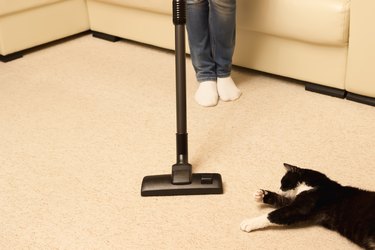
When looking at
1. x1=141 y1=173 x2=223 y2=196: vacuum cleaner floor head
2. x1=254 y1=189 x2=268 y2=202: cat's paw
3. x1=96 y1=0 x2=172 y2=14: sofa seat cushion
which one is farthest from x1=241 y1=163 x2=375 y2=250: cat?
x1=96 y1=0 x2=172 y2=14: sofa seat cushion

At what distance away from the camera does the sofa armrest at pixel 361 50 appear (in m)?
1.64

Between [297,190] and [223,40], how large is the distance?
0.74m

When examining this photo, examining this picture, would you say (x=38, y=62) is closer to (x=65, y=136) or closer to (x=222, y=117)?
(x=65, y=136)

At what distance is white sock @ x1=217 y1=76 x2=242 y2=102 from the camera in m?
1.89

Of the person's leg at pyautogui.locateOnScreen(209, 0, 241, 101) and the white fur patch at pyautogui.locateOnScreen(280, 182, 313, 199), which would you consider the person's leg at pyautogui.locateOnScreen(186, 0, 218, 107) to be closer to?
the person's leg at pyautogui.locateOnScreen(209, 0, 241, 101)

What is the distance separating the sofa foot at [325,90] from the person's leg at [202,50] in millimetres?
378

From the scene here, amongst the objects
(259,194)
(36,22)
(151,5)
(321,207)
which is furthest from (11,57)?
(321,207)

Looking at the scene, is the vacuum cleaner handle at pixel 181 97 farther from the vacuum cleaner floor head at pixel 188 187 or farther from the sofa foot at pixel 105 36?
the sofa foot at pixel 105 36

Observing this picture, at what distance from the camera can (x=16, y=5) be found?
2266mm

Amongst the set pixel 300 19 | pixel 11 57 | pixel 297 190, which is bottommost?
pixel 11 57

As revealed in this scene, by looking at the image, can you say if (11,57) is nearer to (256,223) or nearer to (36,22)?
(36,22)

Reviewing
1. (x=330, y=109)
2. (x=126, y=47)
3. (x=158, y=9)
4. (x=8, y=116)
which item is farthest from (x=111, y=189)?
(x=126, y=47)

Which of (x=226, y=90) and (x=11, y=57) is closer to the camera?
(x=226, y=90)

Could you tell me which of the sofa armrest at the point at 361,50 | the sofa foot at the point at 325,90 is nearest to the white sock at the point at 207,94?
the sofa foot at the point at 325,90
